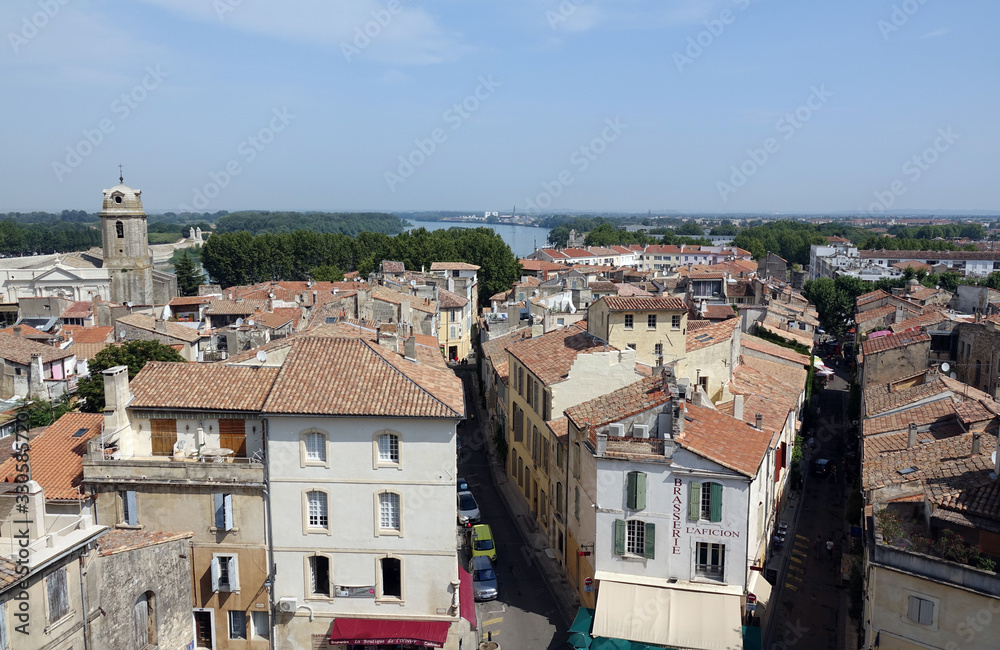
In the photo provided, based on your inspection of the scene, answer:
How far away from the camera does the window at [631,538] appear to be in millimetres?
26250

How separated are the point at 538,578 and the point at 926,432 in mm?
18658

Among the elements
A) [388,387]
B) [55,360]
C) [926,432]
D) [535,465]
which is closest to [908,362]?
[926,432]

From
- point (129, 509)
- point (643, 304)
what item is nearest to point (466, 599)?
point (129, 509)

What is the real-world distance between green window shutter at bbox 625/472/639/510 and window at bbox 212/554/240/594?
1323cm

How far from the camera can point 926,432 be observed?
34.9m

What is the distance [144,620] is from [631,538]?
1534 cm

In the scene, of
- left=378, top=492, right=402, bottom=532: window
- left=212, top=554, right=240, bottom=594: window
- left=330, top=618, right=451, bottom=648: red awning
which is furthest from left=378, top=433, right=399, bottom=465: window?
left=212, top=554, right=240, bottom=594: window

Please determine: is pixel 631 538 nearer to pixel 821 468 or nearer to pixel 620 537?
pixel 620 537

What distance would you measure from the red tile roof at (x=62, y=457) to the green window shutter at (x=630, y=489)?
59.0ft

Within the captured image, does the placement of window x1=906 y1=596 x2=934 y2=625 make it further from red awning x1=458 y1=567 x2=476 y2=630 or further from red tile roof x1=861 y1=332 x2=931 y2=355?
red tile roof x1=861 y1=332 x2=931 y2=355

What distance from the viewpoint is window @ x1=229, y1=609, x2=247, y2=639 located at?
2634 centimetres

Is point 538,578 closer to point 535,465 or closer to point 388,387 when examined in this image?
point 535,465

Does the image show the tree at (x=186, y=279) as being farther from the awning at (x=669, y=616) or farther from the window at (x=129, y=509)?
the awning at (x=669, y=616)

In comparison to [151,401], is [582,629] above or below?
below
